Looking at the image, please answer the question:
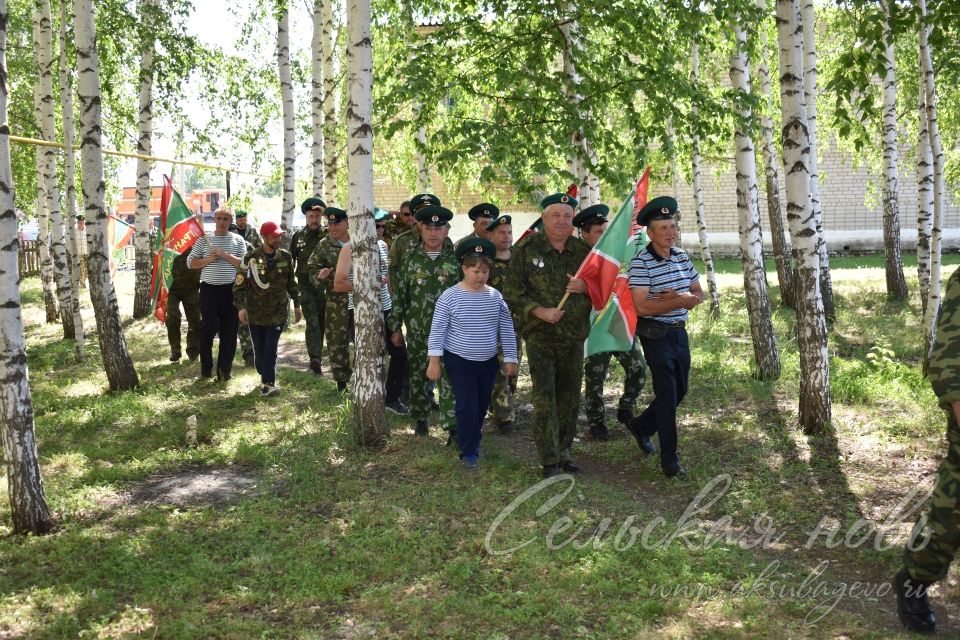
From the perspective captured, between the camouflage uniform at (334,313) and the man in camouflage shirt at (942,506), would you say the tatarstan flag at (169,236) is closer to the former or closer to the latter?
the camouflage uniform at (334,313)

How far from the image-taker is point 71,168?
14016 millimetres

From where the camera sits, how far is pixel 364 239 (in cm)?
761

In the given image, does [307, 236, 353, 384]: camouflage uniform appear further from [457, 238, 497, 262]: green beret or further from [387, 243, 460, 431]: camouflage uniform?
[457, 238, 497, 262]: green beret

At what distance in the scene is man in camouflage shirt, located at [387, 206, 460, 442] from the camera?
819cm

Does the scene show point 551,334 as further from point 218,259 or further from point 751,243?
point 218,259

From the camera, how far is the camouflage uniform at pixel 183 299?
12.0 m

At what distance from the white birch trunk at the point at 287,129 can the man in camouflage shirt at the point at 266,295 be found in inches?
210

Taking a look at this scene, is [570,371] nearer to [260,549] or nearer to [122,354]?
[260,549]

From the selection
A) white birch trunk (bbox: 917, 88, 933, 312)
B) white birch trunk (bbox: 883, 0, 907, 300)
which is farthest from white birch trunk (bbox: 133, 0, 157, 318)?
white birch trunk (bbox: 883, 0, 907, 300)

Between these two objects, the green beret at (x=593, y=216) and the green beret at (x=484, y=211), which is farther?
the green beret at (x=484, y=211)

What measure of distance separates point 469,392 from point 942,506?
11.9ft

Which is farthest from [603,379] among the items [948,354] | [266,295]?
[948,354]

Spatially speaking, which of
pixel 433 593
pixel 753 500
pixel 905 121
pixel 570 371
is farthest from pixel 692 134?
pixel 905 121

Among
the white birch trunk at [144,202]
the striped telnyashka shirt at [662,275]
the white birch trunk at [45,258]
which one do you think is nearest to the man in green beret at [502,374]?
the striped telnyashka shirt at [662,275]
